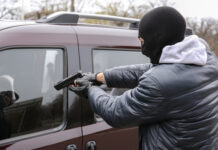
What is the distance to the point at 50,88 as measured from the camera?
1857 mm

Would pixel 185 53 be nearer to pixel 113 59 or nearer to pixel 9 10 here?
pixel 113 59

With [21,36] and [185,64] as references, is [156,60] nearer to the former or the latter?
[185,64]

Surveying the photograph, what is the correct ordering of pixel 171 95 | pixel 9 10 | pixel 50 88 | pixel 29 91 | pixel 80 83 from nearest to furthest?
1. pixel 171 95
2. pixel 80 83
3. pixel 29 91
4. pixel 50 88
5. pixel 9 10

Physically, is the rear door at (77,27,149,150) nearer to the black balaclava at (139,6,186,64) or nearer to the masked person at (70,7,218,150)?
the masked person at (70,7,218,150)

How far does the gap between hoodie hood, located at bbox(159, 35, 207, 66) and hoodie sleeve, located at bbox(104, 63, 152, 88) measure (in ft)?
1.61

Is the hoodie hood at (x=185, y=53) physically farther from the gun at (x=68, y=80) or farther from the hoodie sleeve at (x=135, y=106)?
the gun at (x=68, y=80)

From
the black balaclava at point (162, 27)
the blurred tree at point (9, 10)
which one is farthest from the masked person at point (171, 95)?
the blurred tree at point (9, 10)

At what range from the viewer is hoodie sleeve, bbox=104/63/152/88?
1.80 metres

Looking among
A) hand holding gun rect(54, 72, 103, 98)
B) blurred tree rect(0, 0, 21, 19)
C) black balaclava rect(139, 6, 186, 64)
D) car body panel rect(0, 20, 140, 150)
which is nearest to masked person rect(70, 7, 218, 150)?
black balaclava rect(139, 6, 186, 64)

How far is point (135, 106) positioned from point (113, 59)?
88cm

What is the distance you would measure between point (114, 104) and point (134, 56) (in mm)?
961

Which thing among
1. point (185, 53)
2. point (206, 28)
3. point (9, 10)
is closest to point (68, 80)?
point (185, 53)

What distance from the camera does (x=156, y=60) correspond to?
150 cm

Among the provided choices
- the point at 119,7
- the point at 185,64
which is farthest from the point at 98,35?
the point at 119,7
